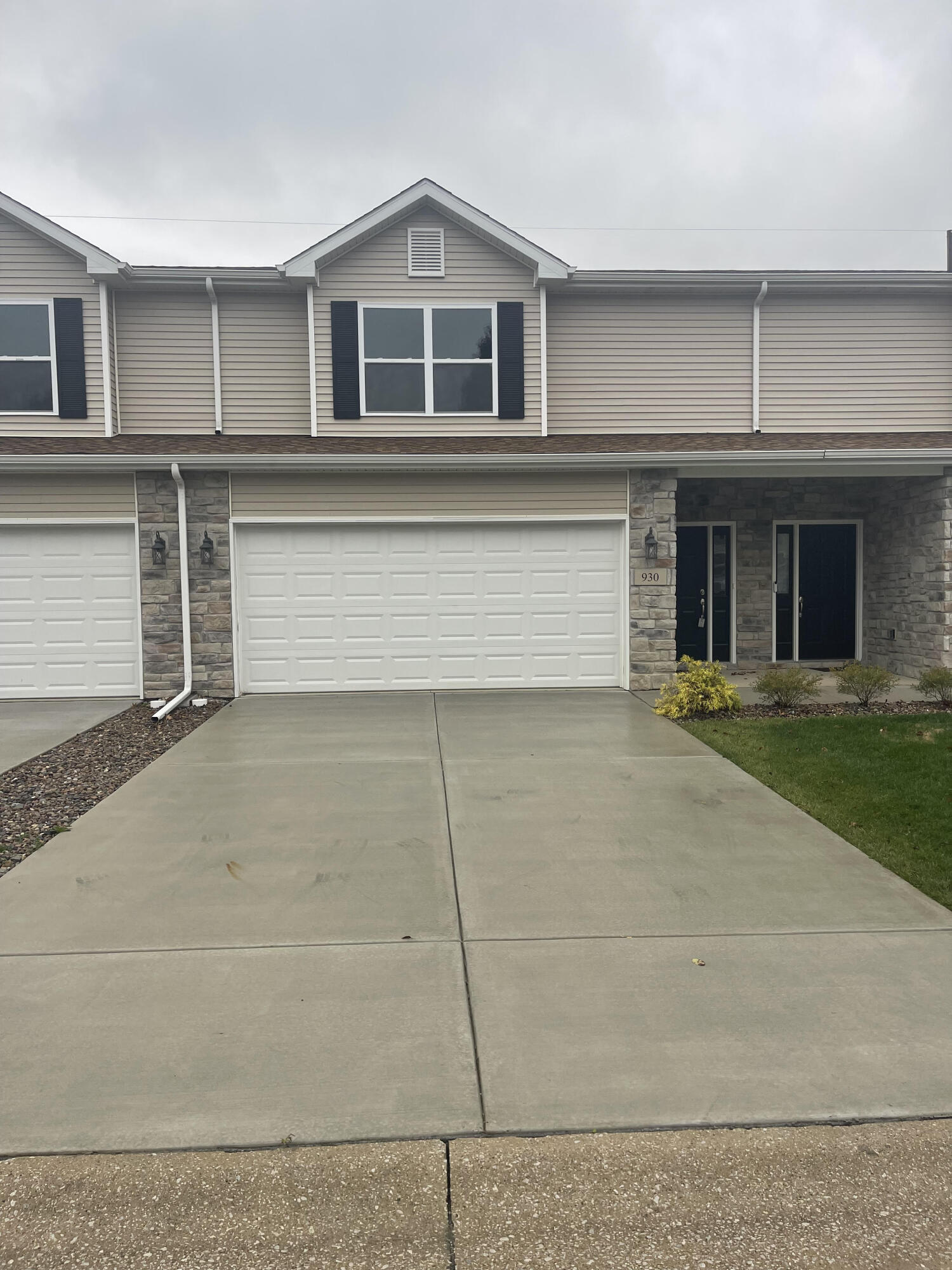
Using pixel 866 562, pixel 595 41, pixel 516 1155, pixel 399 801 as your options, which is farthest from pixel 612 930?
pixel 595 41

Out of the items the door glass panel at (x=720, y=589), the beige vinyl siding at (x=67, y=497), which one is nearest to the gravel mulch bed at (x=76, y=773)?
the beige vinyl siding at (x=67, y=497)

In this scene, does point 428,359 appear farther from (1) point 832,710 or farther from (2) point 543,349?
(1) point 832,710

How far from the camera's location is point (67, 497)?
10.4m

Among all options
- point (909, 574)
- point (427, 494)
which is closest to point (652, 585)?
point (427, 494)

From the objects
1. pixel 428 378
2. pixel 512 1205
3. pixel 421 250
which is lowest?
pixel 512 1205

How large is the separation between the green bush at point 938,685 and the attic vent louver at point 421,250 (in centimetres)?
844

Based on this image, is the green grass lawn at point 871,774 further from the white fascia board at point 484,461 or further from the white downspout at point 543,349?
the white downspout at point 543,349

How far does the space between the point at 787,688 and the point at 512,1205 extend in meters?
8.12

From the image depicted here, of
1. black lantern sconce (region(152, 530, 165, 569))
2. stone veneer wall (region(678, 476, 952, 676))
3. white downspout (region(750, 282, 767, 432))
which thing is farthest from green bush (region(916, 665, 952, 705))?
black lantern sconce (region(152, 530, 165, 569))

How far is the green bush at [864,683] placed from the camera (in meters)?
9.61

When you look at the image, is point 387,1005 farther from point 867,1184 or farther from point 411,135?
point 411,135

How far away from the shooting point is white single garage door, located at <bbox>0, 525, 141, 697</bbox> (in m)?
10.6

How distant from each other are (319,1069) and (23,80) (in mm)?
25432

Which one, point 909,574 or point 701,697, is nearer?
point 701,697
